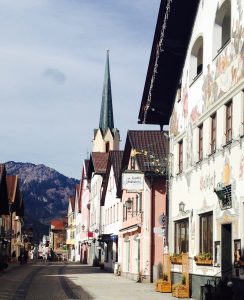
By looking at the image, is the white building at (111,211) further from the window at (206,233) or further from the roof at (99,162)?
the window at (206,233)

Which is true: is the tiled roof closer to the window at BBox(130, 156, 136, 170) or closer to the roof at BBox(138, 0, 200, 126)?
the window at BBox(130, 156, 136, 170)

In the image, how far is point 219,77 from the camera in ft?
66.7

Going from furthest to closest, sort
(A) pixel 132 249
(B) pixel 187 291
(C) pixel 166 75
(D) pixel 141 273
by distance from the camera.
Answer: (A) pixel 132 249
(D) pixel 141 273
(C) pixel 166 75
(B) pixel 187 291

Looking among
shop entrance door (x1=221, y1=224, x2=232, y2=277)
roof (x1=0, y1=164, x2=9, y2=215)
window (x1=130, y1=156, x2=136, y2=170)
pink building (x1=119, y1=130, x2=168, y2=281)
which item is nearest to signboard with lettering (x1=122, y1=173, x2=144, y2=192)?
pink building (x1=119, y1=130, x2=168, y2=281)

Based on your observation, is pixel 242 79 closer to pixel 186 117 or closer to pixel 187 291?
pixel 186 117

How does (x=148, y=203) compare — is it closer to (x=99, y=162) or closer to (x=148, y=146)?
(x=148, y=146)

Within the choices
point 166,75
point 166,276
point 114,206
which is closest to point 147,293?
point 166,276

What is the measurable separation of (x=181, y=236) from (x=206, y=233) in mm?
3792

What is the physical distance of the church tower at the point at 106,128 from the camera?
331 feet

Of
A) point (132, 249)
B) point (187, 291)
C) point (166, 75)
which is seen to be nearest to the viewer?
point (187, 291)

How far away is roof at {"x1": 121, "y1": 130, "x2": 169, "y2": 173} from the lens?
34.1m

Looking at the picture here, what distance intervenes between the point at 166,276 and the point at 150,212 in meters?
8.88

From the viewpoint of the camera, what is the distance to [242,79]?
18.0 m

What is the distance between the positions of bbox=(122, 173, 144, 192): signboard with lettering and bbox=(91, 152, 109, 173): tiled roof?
37.7 m
